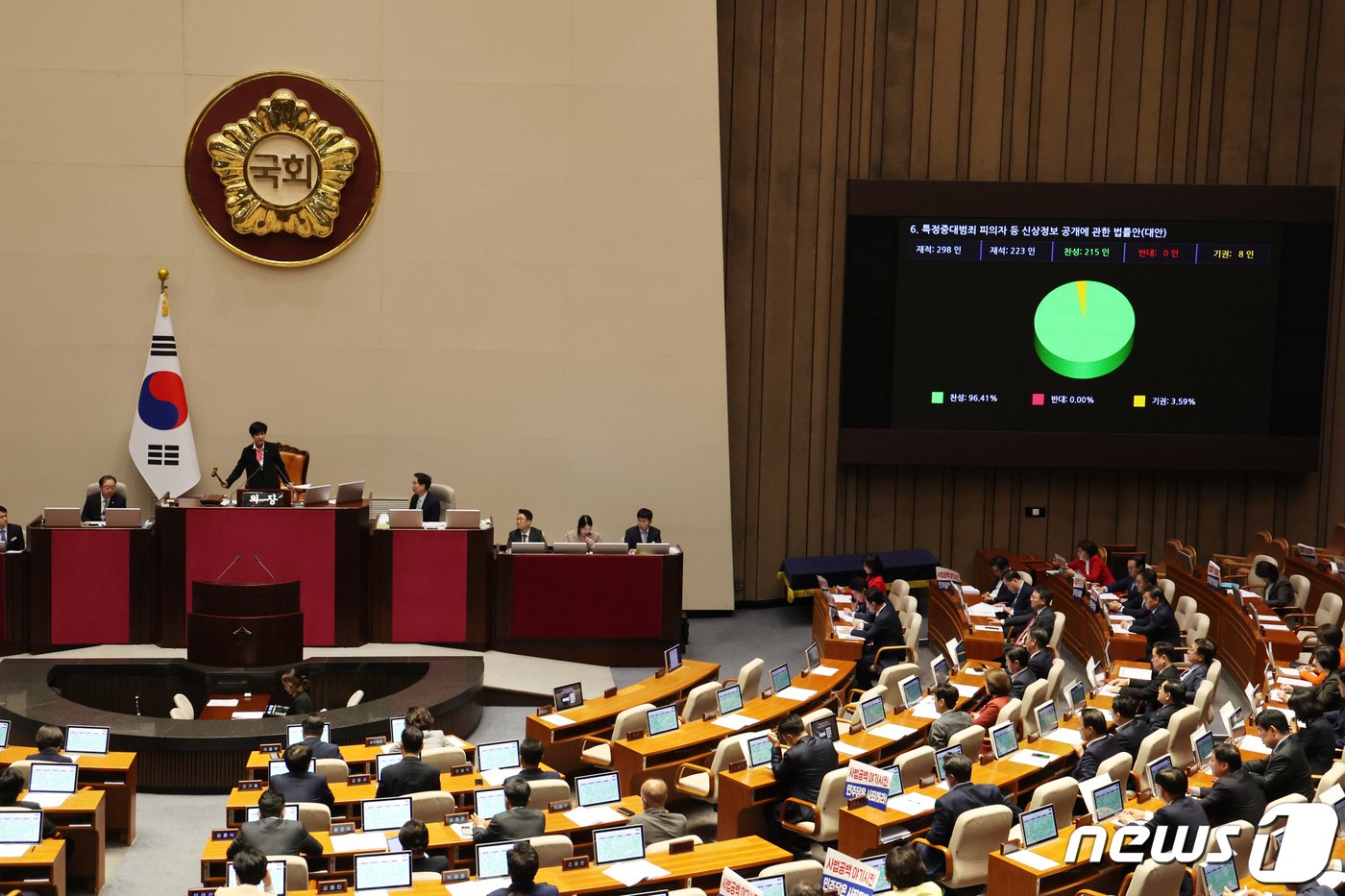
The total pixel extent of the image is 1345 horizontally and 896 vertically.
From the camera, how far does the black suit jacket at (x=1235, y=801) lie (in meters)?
7.00

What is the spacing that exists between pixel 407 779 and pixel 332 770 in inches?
25.8

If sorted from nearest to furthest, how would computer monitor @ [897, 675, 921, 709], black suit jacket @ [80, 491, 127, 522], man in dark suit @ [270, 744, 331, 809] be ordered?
man in dark suit @ [270, 744, 331, 809] → computer monitor @ [897, 675, 921, 709] → black suit jacket @ [80, 491, 127, 522]

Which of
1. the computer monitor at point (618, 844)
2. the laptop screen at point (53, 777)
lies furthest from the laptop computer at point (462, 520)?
the computer monitor at point (618, 844)

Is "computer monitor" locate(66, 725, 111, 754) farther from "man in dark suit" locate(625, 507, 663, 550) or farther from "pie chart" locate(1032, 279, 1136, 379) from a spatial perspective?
"pie chart" locate(1032, 279, 1136, 379)

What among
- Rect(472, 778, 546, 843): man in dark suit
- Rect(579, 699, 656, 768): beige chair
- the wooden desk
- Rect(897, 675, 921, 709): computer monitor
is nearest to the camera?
Rect(472, 778, 546, 843): man in dark suit

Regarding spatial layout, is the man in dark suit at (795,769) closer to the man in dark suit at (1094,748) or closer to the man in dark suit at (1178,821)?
the man in dark suit at (1094,748)

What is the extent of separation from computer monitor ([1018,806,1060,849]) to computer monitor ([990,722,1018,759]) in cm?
134

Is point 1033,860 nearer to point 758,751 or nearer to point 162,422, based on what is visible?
point 758,751

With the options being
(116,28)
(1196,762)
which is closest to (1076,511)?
(1196,762)

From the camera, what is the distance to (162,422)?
530 inches

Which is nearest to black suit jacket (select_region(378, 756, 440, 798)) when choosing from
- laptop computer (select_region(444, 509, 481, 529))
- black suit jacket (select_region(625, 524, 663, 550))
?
laptop computer (select_region(444, 509, 481, 529))

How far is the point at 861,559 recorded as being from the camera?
14.6 m

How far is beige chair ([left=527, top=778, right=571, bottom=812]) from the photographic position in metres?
7.53

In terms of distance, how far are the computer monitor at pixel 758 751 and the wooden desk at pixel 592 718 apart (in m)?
1.45
